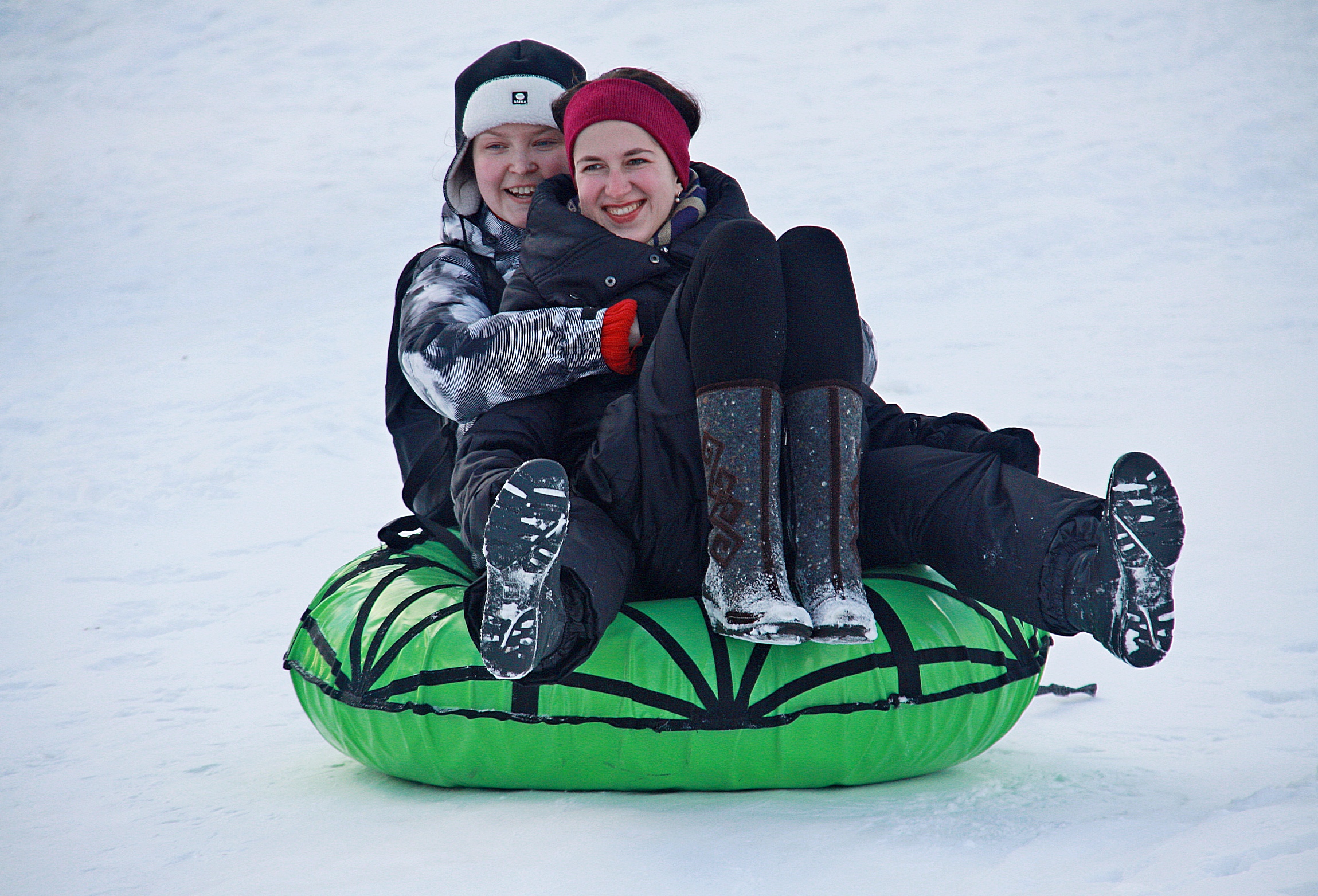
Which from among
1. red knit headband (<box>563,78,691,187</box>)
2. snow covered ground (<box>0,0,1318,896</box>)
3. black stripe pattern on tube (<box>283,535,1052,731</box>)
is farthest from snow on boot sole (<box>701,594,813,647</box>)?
red knit headband (<box>563,78,691,187</box>)

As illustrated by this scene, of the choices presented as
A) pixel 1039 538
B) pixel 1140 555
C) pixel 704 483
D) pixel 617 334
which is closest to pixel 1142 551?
pixel 1140 555

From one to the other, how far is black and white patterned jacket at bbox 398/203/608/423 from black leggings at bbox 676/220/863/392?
291 millimetres

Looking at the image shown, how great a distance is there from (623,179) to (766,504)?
76cm

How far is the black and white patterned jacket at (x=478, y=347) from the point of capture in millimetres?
1872

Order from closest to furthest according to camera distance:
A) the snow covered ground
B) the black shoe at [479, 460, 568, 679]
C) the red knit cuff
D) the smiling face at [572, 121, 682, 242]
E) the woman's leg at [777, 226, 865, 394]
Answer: the black shoe at [479, 460, 568, 679], the snow covered ground, the woman's leg at [777, 226, 865, 394], the red knit cuff, the smiling face at [572, 121, 682, 242]

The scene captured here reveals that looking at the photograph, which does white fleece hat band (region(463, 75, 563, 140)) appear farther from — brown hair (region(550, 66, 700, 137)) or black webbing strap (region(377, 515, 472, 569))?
black webbing strap (region(377, 515, 472, 569))

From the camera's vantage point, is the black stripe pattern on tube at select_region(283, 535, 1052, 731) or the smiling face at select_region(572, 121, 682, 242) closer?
the black stripe pattern on tube at select_region(283, 535, 1052, 731)

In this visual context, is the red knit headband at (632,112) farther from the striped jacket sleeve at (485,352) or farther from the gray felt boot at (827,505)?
the gray felt boot at (827,505)

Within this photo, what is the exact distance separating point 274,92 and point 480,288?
721cm

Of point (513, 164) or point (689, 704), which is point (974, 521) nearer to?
point (689, 704)

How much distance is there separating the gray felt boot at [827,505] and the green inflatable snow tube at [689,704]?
0.42 feet

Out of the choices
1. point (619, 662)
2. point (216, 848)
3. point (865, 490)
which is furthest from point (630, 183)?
point (216, 848)

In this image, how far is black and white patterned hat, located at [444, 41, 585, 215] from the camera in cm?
233

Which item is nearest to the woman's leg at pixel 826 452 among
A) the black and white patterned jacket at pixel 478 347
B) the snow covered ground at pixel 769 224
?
the snow covered ground at pixel 769 224
